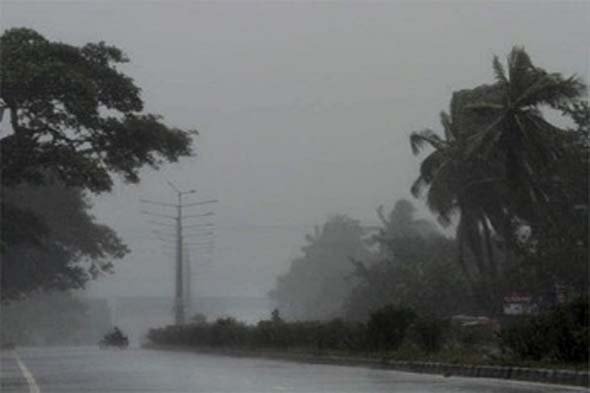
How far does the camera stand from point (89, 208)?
67.7 m

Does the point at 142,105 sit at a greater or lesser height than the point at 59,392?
greater

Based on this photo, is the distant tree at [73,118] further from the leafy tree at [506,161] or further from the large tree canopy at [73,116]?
the leafy tree at [506,161]

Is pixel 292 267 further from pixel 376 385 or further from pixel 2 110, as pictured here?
pixel 376 385

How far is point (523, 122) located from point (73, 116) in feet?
60.0

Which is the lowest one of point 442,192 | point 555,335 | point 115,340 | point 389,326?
point 555,335

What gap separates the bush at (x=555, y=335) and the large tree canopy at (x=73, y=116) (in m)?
16.2

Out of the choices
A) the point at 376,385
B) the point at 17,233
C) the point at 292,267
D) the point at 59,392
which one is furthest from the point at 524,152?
the point at 292,267

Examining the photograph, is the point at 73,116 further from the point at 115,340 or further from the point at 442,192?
the point at 115,340

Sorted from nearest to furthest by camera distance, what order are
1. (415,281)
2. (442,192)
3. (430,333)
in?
(430,333), (442,192), (415,281)

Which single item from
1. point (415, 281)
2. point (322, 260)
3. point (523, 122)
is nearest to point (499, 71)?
point (523, 122)

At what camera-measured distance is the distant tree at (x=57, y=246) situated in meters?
60.2

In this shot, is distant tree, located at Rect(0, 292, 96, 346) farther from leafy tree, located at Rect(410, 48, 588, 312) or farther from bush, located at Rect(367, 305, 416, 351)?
bush, located at Rect(367, 305, 416, 351)

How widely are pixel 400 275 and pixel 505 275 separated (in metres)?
16.7

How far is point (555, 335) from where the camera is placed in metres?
22.1
